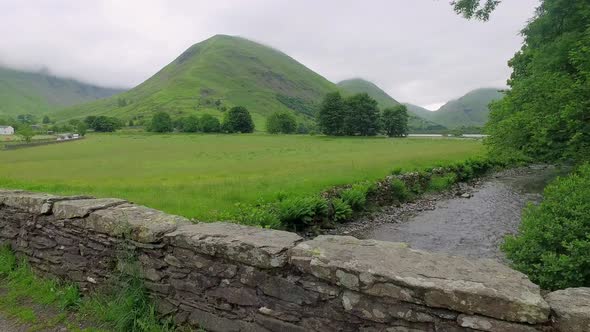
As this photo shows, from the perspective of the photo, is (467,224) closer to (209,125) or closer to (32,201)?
(32,201)

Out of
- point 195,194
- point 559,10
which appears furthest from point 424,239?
point 559,10

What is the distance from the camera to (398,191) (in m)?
20.1

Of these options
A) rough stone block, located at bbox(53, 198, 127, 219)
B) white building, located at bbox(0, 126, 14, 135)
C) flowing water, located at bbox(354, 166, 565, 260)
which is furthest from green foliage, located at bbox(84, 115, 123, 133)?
rough stone block, located at bbox(53, 198, 127, 219)

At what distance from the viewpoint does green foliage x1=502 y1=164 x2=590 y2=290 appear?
19.3ft

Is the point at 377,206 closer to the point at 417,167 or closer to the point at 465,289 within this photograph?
the point at 417,167

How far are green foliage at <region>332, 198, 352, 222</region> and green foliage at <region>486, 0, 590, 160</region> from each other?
329 inches

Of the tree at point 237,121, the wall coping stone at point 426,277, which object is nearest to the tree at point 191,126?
the tree at point 237,121

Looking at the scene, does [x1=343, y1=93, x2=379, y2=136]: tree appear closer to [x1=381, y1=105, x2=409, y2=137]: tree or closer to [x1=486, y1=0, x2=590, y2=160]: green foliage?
[x1=381, y1=105, x2=409, y2=137]: tree

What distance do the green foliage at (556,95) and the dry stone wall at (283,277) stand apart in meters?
11.6

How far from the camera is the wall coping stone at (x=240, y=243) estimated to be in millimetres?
4160

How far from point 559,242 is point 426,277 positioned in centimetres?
524

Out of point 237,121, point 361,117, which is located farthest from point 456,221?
point 237,121

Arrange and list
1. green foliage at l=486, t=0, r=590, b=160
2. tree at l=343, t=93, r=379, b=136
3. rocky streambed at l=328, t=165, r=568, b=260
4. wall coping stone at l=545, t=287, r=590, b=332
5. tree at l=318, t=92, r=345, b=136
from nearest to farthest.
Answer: wall coping stone at l=545, t=287, r=590, b=332, green foliage at l=486, t=0, r=590, b=160, rocky streambed at l=328, t=165, r=568, b=260, tree at l=343, t=93, r=379, b=136, tree at l=318, t=92, r=345, b=136

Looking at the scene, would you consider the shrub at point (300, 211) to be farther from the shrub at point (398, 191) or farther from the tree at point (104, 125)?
the tree at point (104, 125)
